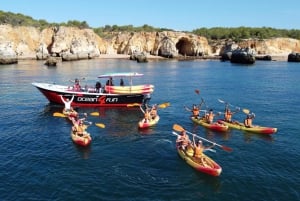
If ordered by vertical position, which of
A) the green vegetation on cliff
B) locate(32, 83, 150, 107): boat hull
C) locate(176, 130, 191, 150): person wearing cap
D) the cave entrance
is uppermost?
the green vegetation on cliff

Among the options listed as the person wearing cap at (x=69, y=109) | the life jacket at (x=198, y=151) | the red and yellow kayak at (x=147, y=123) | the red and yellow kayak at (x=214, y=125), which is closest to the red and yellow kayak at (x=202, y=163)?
the life jacket at (x=198, y=151)

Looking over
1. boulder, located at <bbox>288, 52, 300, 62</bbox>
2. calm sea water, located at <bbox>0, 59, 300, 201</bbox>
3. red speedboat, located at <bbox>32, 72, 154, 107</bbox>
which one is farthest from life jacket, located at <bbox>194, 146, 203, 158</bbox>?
boulder, located at <bbox>288, 52, 300, 62</bbox>

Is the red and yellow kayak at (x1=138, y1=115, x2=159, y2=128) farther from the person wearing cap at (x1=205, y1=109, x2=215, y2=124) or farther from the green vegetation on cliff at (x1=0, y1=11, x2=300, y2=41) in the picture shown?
the green vegetation on cliff at (x1=0, y1=11, x2=300, y2=41)

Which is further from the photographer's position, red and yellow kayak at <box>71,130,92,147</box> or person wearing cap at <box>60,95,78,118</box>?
person wearing cap at <box>60,95,78,118</box>

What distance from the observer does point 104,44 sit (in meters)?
136

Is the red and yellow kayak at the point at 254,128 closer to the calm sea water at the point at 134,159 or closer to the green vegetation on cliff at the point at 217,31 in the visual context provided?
the calm sea water at the point at 134,159

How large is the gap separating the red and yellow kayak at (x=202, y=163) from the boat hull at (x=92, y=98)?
17.2 metres

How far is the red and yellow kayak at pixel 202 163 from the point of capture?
884 inches

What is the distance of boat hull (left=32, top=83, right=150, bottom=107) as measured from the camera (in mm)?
41312

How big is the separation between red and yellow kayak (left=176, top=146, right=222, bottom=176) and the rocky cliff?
82566 millimetres

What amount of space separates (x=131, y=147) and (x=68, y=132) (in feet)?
23.4

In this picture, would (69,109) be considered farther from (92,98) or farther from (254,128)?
(254,128)

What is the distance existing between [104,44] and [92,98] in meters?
97.0

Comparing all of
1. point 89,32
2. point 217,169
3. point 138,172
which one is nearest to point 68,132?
point 138,172
